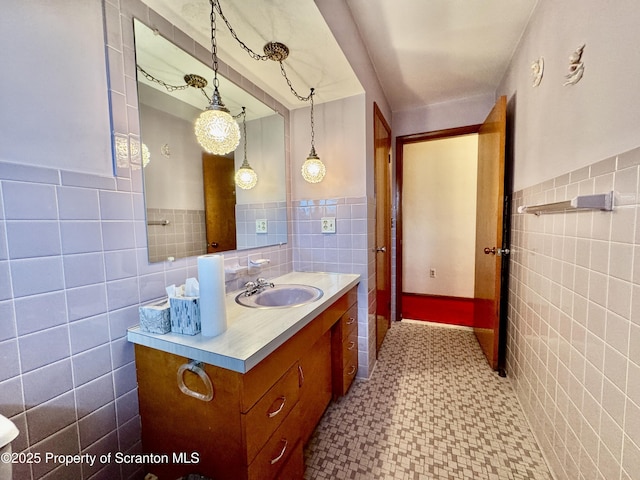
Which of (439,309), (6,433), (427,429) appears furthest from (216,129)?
(439,309)

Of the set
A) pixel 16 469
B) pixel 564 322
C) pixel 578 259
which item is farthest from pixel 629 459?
pixel 16 469

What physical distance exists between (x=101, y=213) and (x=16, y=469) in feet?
2.41

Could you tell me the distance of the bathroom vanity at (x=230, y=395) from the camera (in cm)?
76

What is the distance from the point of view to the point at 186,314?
34.3 inches

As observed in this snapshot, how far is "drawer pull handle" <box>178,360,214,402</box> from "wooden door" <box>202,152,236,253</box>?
61 cm

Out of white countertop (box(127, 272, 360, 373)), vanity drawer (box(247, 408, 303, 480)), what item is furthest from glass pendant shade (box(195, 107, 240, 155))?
vanity drawer (box(247, 408, 303, 480))

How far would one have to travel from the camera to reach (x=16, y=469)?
2.22 ft

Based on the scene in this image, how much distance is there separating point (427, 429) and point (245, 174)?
6.04 ft

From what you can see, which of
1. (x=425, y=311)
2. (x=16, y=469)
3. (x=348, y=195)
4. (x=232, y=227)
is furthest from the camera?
(x=425, y=311)

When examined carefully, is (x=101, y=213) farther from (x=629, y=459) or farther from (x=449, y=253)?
(x=449, y=253)

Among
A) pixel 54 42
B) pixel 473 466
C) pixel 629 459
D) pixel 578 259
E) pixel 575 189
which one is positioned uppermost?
pixel 54 42

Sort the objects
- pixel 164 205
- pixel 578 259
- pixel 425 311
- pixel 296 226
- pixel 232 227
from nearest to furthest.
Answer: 1. pixel 578 259
2. pixel 164 205
3. pixel 232 227
4. pixel 296 226
5. pixel 425 311

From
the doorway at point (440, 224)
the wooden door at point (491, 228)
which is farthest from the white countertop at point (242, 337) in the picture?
the doorway at point (440, 224)

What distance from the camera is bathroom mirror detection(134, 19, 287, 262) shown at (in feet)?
3.41
